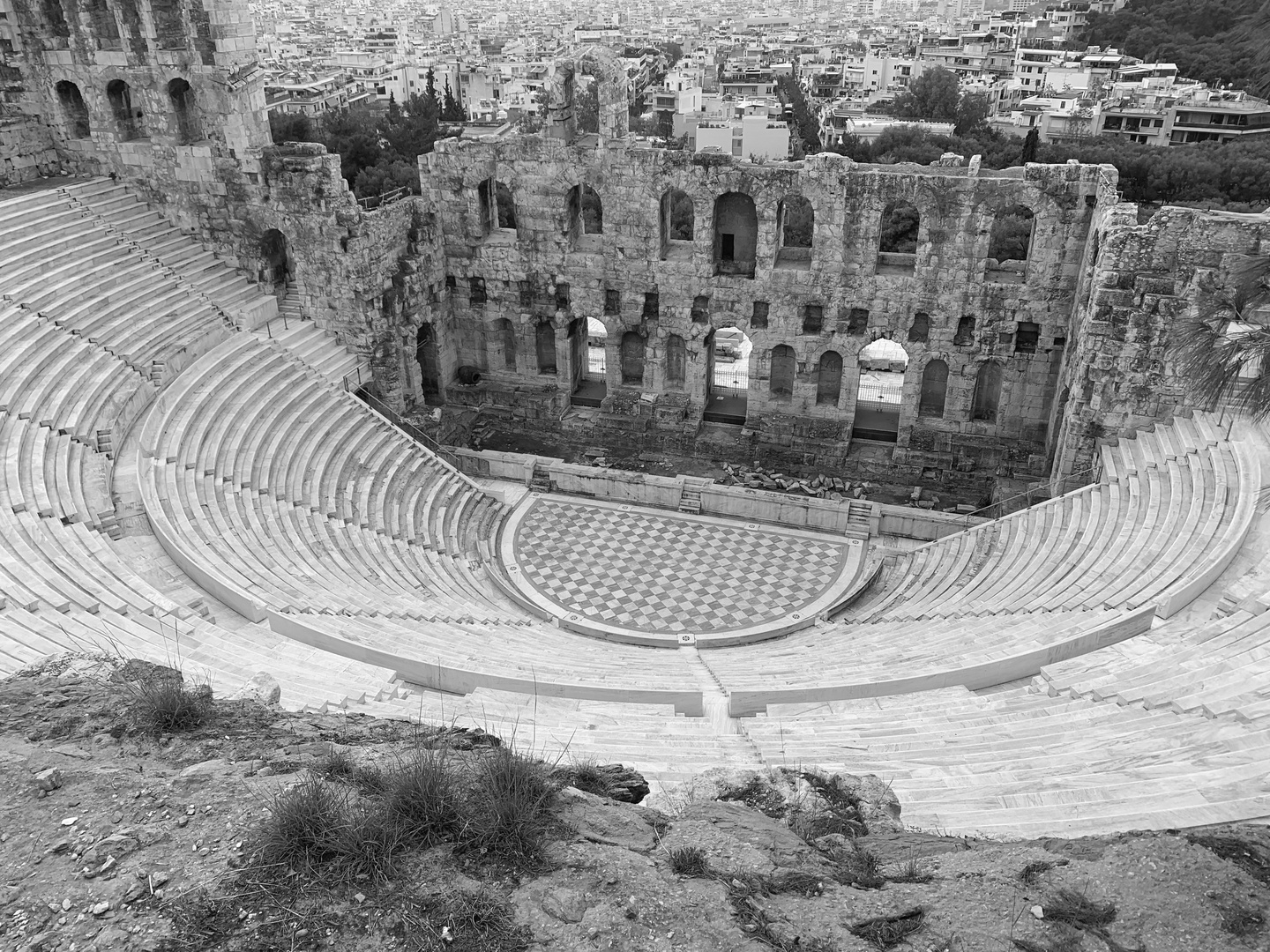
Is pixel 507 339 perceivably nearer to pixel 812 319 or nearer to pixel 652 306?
pixel 652 306

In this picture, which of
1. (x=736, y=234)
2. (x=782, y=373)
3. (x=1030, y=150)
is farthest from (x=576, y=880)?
(x=1030, y=150)

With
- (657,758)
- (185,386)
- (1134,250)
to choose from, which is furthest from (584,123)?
(657,758)

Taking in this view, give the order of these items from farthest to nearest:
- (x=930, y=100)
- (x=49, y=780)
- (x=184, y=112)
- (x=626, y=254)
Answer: (x=930, y=100) < (x=626, y=254) < (x=184, y=112) < (x=49, y=780)

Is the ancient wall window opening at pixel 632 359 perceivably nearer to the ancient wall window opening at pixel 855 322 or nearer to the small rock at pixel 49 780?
the ancient wall window opening at pixel 855 322

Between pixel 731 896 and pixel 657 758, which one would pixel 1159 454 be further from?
pixel 731 896

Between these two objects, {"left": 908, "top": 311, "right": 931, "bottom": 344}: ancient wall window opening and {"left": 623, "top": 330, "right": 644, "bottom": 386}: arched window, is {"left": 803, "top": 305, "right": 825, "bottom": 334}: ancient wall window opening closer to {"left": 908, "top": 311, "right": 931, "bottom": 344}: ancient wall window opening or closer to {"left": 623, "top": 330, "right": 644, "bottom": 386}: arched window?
{"left": 908, "top": 311, "right": 931, "bottom": 344}: ancient wall window opening

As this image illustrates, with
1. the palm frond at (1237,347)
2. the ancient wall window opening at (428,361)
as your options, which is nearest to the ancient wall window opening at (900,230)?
the ancient wall window opening at (428,361)
